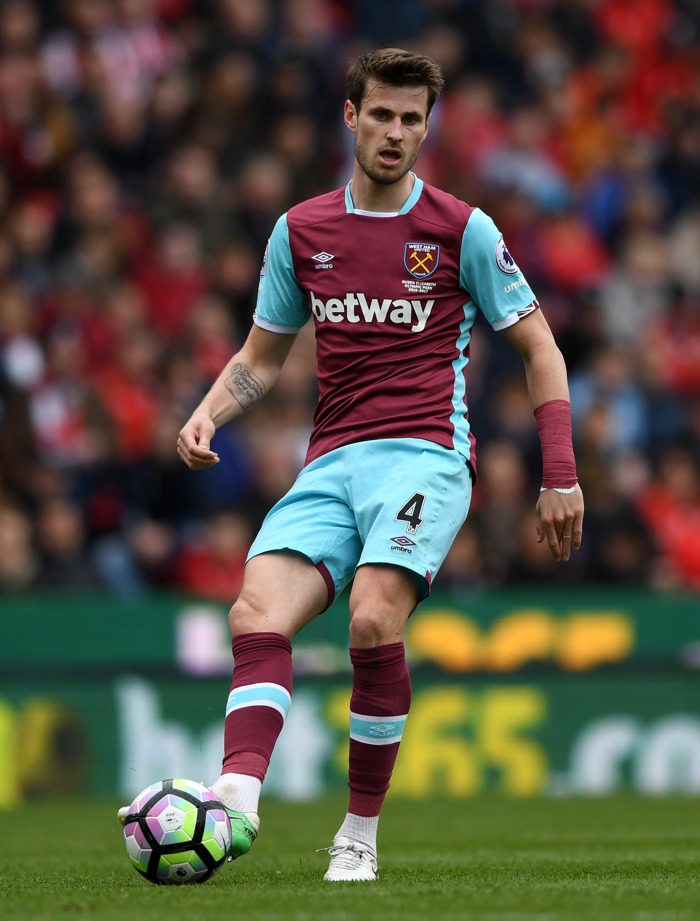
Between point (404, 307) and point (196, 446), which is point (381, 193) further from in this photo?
point (196, 446)

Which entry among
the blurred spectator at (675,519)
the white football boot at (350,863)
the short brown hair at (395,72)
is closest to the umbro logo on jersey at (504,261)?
the short brown hair at (395,72)

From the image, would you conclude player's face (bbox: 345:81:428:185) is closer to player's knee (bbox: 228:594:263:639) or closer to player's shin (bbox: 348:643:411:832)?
player's knee (bbox: 228:594:263:639)

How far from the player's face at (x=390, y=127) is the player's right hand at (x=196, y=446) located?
0.96 m

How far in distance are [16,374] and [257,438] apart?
5.49 ft

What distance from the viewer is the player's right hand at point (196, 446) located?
541cm

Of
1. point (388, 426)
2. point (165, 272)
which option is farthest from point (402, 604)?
point (165, 272)

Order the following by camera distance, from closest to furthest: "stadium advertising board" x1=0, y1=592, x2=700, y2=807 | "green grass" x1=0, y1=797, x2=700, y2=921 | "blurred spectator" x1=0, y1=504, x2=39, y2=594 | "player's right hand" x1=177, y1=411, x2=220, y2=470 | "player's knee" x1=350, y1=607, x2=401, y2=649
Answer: "green grass" x1=0, y1=797, x2=700, y2=921 < "player's knee" x1=350, y1=607, x2=401, y2=649 < "player's right hand" x1=177, y1=411, x2=220, y2=470 < "blurred spectator" x1=0, y1=504, x2=39, y2=594 < "stadium advertising board" x1=0, y1=592, x2=700, y2=807

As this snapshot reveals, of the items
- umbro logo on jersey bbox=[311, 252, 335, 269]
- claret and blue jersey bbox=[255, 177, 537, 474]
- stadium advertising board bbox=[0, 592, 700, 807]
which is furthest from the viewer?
stadium advertising board bbox=[0, 592, 700, 807]

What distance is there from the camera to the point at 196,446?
5426mm

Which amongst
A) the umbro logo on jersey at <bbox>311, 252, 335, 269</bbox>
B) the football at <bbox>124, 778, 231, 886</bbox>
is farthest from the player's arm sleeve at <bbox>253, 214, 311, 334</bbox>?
the football at <bbox>124, 778, 231, 886</bbox>

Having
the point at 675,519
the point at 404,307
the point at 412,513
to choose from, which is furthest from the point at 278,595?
the point at 675,519

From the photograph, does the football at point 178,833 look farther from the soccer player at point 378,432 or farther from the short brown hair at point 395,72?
the short brown hair at point 395,72

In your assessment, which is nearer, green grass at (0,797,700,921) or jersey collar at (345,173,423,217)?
green grass at (0,797,700,921)

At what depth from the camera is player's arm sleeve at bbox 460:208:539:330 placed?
5.54 m
